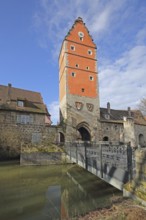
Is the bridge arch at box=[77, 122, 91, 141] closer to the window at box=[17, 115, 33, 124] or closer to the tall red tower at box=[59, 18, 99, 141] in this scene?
the tall red tower at box=[59, 18, 99, 141]

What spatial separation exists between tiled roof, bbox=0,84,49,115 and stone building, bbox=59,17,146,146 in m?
4.03

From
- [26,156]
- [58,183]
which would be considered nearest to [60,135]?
[26,156]

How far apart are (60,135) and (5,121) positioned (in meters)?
9.00

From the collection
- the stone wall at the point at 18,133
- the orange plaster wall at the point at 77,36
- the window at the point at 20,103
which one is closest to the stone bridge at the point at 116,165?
the stone wall at the point at 18,133

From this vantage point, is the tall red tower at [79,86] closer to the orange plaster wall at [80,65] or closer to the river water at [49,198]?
the orange plaster wall at [80,65]

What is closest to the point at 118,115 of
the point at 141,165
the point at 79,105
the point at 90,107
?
the point at 90,107

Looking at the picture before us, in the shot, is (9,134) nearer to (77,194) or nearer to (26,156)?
(26,156)

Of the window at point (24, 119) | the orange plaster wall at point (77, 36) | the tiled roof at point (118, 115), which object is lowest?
the window at point (24, 119)

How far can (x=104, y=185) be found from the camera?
435 inches

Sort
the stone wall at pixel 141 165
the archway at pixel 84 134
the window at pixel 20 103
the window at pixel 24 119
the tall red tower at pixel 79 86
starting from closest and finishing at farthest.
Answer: the stone wall at pixel 141 165 → the window at pixel 24 119 → the window at pixel 20 103 → the tall red tower at pixel 79 86 → the archway at pixel 84 134

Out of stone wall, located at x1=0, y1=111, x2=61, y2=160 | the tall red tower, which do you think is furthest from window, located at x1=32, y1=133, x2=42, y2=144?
the tall red tower

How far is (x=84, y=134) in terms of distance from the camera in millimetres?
33188

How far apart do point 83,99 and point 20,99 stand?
9.78 metres

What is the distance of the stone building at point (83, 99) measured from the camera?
30484 millimetres
